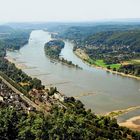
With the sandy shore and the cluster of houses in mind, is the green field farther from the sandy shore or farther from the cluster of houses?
the sandy shore

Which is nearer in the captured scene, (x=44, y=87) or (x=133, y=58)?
(x=44, y=87)

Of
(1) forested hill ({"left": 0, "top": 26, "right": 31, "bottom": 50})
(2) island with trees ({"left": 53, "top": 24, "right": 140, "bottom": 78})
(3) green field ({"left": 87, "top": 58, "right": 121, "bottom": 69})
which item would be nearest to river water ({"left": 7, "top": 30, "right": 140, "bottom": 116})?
(3) green field ({"left": 87, "top": 58, "right": 121, "bottom": 69})

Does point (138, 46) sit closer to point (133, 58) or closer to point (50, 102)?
point (133, 58)

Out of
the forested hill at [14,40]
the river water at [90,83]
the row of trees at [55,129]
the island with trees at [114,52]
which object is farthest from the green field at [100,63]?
the row of trees at [55,129]

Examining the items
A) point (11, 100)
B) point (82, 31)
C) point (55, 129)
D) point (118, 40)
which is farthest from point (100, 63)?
point (82, 31)

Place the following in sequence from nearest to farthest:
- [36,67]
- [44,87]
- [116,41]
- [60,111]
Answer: [60,111], [44,87], [36,67], [116,41]

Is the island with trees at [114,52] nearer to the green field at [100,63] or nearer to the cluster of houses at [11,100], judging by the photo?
the green field at [100,63]

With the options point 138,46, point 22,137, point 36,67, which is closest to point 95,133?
point 22,137
